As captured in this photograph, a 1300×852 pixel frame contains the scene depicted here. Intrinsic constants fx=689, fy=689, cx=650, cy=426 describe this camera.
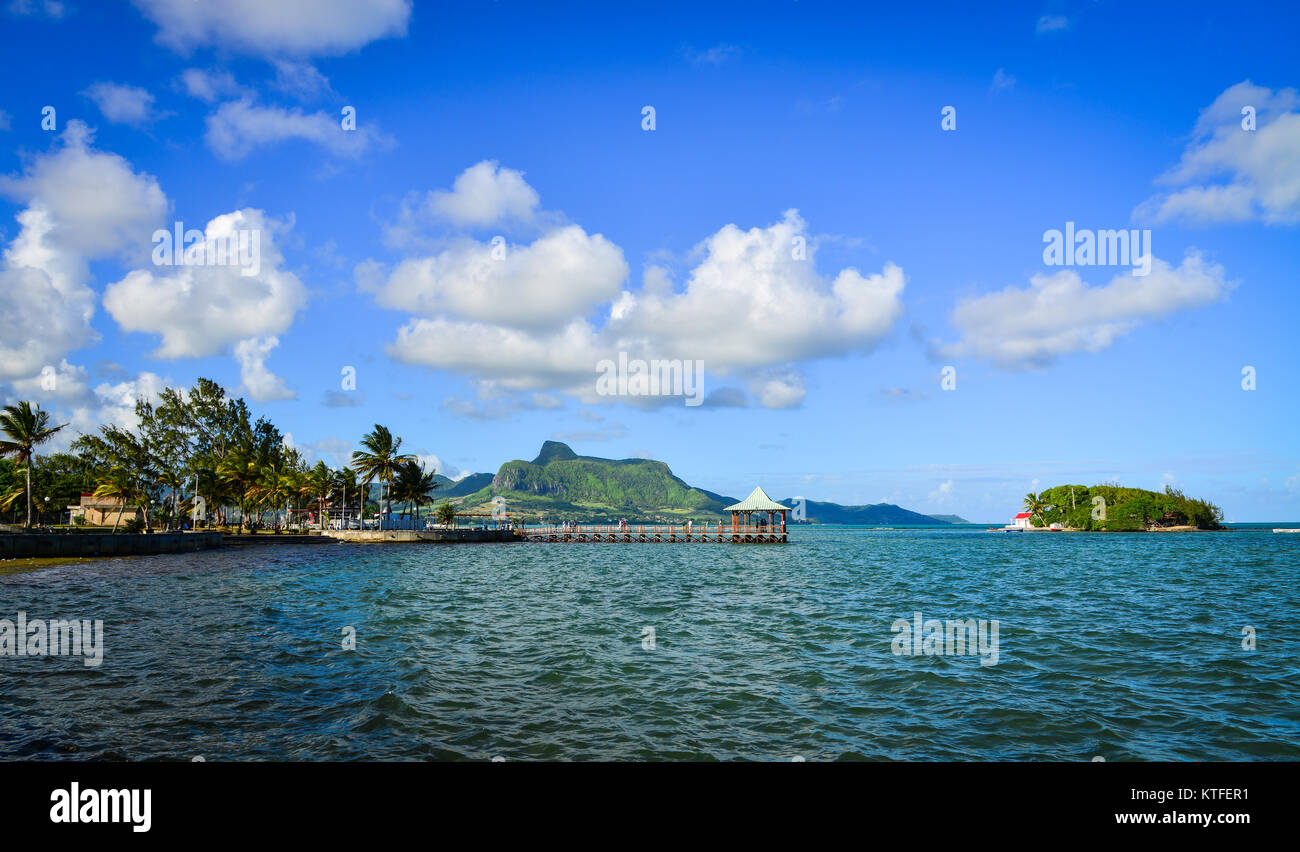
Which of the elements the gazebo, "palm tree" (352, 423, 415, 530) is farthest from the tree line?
the gazebo

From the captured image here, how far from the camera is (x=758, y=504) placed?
96062 millimetres

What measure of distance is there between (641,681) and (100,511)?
122 metres

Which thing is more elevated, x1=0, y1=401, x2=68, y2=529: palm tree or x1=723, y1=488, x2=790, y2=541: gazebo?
x1=0, y1=401, x2=68, y2=529: palm tree

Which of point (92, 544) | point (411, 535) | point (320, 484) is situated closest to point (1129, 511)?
point (411, 535)

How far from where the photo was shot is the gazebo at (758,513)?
313 ft

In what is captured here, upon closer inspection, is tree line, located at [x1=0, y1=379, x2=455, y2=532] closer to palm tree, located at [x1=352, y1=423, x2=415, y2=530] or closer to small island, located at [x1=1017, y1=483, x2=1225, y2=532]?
palm tree, located at [x1=352, y1=423, x2=415, y2=530]

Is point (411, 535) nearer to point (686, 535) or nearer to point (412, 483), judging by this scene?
point (412, 483)

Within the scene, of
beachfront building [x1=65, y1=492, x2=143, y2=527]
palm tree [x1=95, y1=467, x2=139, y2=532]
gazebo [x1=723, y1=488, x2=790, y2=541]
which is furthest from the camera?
beachfront building [x1=65, y1=492, x2=143, y2=527]

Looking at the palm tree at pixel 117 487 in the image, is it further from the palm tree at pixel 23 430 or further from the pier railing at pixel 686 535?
the pier railing at pixel 686 535

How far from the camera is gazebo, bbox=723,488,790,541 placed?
95344 mm

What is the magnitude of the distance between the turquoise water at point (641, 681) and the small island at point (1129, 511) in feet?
494

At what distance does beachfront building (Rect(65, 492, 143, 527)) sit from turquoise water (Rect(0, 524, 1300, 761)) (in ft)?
272
